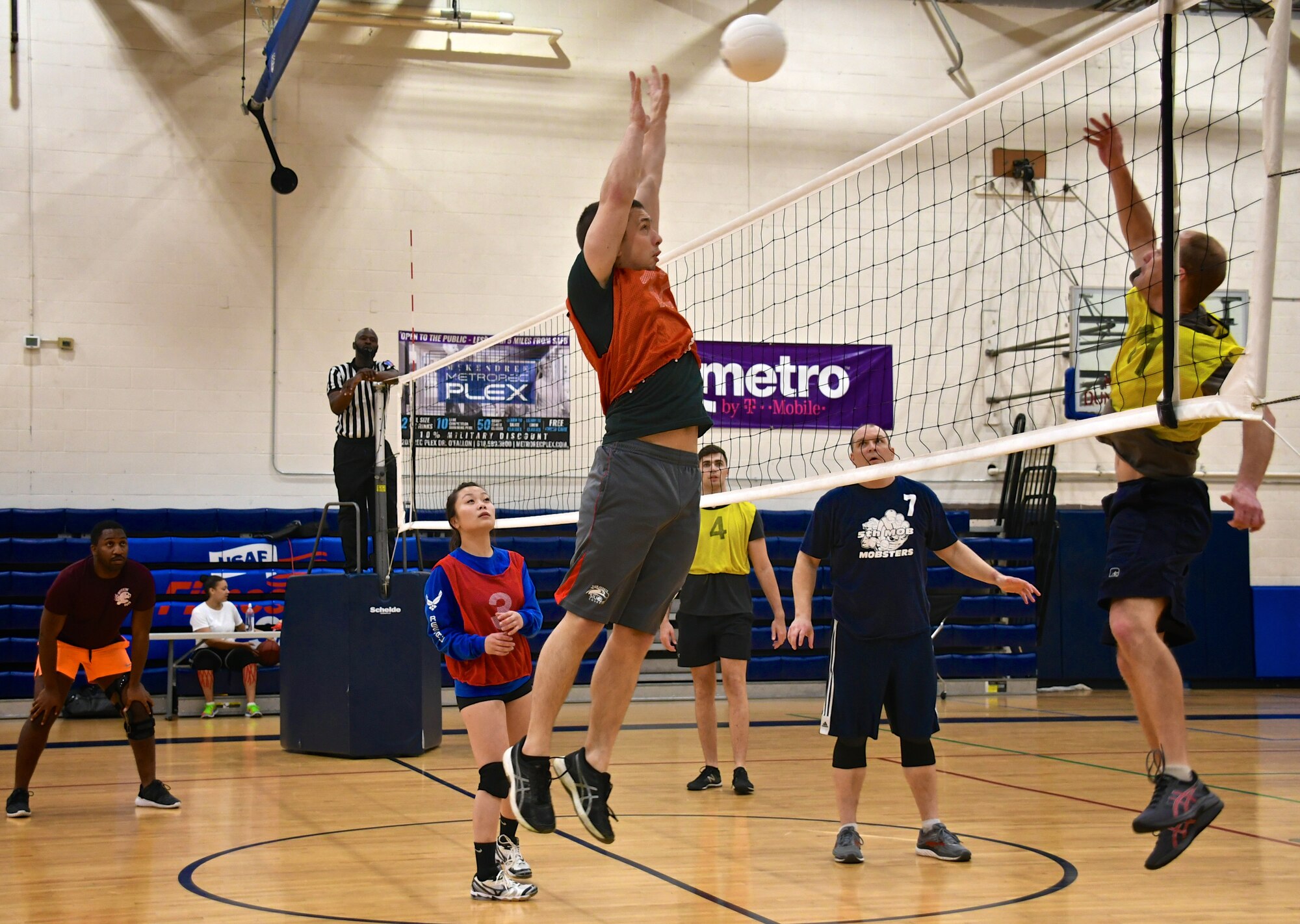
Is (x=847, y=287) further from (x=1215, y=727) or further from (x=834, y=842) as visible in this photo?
(x=834, y=842)

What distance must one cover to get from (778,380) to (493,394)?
327 cm

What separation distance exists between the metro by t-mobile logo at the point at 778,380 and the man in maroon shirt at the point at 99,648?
8.19m

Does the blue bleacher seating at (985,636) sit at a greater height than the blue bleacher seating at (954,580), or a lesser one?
lesser

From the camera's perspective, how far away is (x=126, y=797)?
22.4 feet

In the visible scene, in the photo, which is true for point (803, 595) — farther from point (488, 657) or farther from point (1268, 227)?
point (1268, 227)

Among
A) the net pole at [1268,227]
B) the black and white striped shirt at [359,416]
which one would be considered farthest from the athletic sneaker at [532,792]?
the black and white striped shirt at [359,416]

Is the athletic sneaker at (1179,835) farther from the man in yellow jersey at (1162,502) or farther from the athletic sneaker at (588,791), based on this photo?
the athletic sneaker at (588,791)

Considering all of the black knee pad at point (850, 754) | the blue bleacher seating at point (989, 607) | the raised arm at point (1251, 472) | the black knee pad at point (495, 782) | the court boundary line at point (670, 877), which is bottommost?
the court boundary line at point (670, 877)

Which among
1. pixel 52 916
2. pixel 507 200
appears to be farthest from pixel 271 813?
pixel 507 200

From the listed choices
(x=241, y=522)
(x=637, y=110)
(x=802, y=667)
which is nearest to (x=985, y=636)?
(x=802, y=667)

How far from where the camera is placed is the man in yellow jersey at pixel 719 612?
7.11 m

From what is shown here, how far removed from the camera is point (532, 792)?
3.57 metres

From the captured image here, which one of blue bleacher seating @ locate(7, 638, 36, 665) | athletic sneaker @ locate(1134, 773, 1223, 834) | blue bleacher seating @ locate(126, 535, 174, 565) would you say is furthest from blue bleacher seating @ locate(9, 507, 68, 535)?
athletic sneaker @ locate(1134, 773, 1223, 834)

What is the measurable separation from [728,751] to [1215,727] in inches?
181
